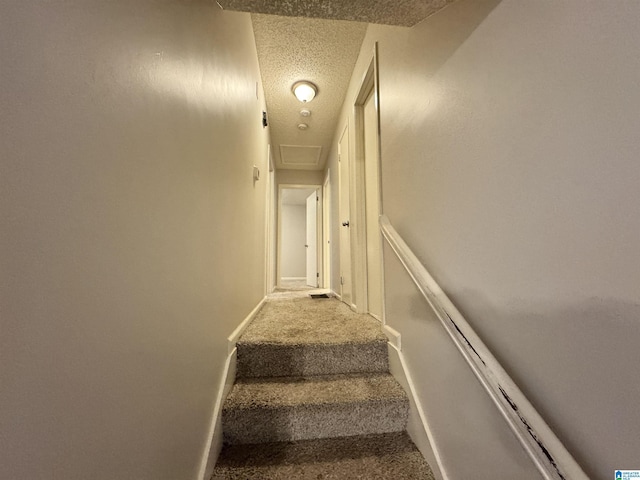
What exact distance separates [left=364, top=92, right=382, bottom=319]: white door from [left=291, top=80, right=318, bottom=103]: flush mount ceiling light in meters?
0.71

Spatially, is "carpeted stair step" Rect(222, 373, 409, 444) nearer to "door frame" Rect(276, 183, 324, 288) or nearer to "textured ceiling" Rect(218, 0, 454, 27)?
"textured ceiling" Rect(218, 0, 454, 27)

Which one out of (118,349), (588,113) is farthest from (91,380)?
(588,113)

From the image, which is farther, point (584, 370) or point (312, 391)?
point (312, 391)

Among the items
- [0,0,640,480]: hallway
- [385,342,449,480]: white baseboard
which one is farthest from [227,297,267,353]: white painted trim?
[385,342,449,480]: white baseboard

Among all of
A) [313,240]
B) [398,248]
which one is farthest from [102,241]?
[313,240]

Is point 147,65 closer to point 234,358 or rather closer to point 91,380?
point 91,380

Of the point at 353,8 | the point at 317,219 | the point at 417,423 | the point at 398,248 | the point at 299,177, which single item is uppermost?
the point at 299,177

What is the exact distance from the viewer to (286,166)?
15.9 feet

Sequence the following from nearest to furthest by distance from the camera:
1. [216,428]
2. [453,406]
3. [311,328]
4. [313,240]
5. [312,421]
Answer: [453,406] → [216,428] → [312,421] → [311,328] → [313,240]

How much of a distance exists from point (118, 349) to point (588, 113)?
3.45 ft

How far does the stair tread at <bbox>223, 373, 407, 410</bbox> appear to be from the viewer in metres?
1.17

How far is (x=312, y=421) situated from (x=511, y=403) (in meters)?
0.90

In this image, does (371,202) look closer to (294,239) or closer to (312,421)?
(312,421)

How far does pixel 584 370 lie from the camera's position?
481mm
